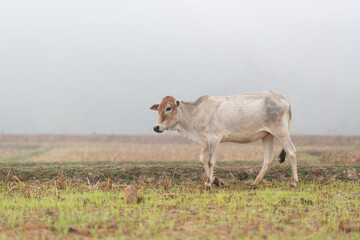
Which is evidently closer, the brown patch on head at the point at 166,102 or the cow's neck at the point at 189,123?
the brown patch on head at the point at 166,102

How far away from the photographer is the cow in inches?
339

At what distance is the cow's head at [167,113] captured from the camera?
344 inches

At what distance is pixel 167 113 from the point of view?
8820 mm

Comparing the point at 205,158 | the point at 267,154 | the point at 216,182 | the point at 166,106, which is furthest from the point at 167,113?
the point at 267,154

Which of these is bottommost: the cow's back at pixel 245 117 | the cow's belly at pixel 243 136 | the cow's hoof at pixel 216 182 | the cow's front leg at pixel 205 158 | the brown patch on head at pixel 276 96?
the cow's hoof at pixel 216 182

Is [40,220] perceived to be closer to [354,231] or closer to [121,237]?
[121,237]

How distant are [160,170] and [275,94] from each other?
3818 mm

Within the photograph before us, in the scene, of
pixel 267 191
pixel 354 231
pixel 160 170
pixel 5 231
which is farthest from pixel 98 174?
pixel 354 231

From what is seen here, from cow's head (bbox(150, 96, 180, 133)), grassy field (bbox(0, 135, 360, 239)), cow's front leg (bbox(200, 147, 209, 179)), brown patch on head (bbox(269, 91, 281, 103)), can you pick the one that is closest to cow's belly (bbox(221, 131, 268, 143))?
cow's front leg (bbox(200, 147, 209, 179))

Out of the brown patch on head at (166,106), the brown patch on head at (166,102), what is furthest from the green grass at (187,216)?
the brown patch on head at (166,102)

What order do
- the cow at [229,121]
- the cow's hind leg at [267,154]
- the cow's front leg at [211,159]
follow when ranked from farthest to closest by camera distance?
the cow's hind leg at [267,154]
the cow at [229,121]
the cow's front leg at [211,159]

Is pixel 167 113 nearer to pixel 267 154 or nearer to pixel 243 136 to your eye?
pixel 243 136

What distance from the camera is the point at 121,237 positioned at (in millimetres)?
4336

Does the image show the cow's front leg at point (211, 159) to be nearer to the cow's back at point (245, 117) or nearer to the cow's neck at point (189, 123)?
the cow's back at point (245, 117)
